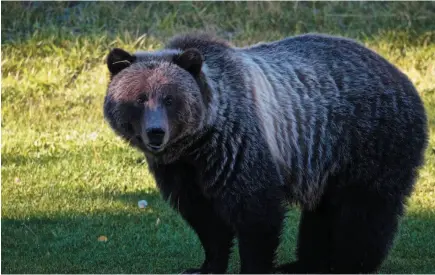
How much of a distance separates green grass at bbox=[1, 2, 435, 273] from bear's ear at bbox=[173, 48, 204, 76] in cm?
198

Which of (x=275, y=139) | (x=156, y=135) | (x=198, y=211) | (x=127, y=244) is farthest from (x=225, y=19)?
(x=156, y=135)

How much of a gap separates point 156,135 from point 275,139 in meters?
0.99

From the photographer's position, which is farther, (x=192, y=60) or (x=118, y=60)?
(x=118, y=60)

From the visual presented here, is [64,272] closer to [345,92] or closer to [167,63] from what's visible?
[167,63]

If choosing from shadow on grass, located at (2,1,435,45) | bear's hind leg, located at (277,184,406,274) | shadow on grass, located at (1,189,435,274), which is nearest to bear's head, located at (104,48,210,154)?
bear's hind leg, located at (277,184,406,274)

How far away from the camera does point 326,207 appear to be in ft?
26.2

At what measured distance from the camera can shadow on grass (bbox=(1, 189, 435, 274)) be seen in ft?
27.3

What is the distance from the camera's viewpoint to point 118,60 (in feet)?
23.2

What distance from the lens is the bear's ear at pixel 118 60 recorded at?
7.04 metres

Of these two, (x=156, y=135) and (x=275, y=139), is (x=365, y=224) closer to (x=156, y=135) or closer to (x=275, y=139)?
(x=275, y=139)

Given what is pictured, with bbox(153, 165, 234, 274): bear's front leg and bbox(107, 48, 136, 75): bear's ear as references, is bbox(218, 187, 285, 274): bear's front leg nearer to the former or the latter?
bbox(153, 165, 234, 274): bear's front leg

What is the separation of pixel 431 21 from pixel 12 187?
7627 millimetres

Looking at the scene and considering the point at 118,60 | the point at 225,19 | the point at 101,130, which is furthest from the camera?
the point at 225,19

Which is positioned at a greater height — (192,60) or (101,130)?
(192,60)
